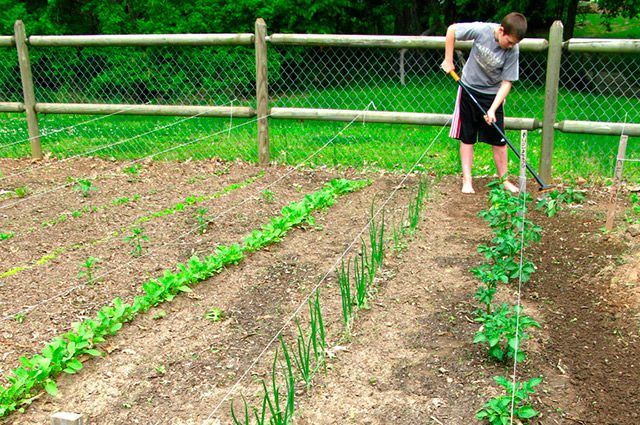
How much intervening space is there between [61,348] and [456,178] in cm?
431

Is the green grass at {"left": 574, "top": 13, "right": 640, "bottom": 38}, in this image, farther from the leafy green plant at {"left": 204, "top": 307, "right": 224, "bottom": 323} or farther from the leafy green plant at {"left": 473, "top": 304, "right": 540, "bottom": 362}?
the leafy green plant at {"left": 204, "top": 307, "right": 224, "bottom": 323}

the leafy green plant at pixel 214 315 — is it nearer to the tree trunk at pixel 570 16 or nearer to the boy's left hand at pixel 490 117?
the boy's left hand at pixel 490 117

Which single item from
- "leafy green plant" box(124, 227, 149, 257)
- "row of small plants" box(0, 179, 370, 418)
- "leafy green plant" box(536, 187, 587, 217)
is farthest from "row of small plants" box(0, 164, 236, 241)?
"leafy green plant" box(536, 187, 587, 217)

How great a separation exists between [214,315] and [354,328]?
0.79 metres

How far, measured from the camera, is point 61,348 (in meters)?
3.25

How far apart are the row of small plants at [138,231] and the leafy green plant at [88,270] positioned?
287 mm

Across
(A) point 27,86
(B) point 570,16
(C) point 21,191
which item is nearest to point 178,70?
(A) point 27,86

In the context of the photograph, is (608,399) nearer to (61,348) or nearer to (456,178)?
(61,348)

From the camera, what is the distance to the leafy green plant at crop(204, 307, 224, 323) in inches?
148

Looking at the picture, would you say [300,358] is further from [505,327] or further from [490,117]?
[490,117]

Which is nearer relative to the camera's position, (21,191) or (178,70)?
(21,191)

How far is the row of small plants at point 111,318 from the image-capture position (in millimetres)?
3060

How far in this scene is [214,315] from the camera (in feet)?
12.4

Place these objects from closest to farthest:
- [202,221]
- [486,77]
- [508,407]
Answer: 1. [508,407]
2. [202,221]
3. [486,77]
